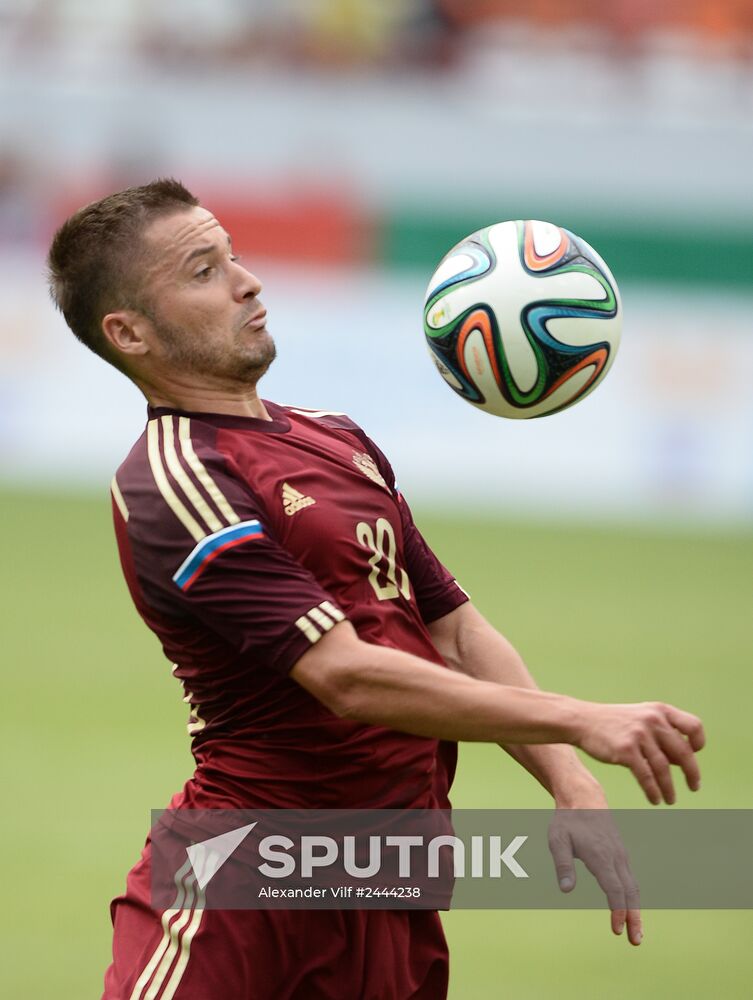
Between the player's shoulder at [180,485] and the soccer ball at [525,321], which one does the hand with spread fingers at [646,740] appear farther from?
the soccer ball at [525,321]

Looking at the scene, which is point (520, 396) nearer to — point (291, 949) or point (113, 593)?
point (291, 949)

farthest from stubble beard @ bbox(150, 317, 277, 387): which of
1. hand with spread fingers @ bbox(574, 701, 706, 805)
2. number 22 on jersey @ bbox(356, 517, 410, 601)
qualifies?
hand with spread fingers @ bbox(574, 701, 706, 805)

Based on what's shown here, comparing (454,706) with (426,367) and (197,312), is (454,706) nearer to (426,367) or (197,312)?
(197,312)

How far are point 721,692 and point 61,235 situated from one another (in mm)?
8004

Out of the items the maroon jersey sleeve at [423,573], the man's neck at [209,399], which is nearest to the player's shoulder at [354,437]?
the maroon jersey sleeve at [423,573]

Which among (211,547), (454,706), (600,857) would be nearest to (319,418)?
(211,547)

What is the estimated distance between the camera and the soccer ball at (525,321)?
4523 millimetres

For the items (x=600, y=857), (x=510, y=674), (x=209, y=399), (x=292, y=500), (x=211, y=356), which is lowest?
(x=600, y=857)

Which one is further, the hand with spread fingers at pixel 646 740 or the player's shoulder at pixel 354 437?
the player's shoulder at pixel 354 437

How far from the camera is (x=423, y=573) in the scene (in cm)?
450

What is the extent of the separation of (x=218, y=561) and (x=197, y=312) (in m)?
0.81

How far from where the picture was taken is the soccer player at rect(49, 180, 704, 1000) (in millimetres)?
3678

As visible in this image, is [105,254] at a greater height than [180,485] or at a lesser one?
greater

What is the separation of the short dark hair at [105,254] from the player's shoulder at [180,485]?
39 cm
